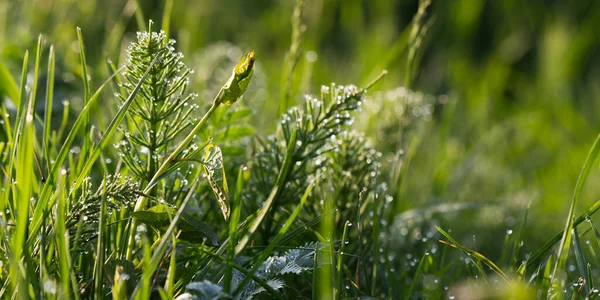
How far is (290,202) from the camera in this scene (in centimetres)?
135

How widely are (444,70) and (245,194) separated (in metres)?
2.82

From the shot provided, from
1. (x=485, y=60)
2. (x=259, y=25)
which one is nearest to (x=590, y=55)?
(x=485, y=60)

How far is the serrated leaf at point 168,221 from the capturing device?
101 cm

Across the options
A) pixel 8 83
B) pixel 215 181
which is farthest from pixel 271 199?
pixel 8 83

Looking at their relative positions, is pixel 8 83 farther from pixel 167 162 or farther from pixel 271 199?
pixel 271 199

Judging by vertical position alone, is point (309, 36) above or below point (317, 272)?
above

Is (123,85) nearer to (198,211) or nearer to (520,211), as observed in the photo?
(198,211)

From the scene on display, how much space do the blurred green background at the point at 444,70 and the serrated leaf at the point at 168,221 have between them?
668 mm

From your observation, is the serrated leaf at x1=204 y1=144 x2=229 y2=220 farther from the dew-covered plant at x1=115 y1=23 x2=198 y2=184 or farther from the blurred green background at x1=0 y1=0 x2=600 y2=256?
the blurred green background at x1=0 y1=0 x2=600 y2=256

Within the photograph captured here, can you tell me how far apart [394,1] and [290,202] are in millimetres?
3261

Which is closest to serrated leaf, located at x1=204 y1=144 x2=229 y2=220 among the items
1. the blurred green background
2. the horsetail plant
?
the horsetail plant

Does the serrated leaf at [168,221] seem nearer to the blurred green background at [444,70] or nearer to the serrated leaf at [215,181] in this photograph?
the serrated leaf at [215,181]

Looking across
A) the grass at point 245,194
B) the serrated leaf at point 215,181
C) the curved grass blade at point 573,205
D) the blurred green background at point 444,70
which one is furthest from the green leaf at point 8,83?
the curved grass blade at point 573,205

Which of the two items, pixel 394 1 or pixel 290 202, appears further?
pixel 394 1
